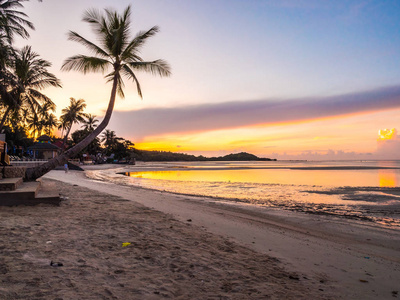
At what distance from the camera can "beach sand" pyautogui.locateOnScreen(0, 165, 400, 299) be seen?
9.04 ft

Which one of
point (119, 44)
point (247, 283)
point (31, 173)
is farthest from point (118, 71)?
point (247, 283)

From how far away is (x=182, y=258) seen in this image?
A: 3658 millimetres

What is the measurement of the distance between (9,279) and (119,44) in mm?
11741

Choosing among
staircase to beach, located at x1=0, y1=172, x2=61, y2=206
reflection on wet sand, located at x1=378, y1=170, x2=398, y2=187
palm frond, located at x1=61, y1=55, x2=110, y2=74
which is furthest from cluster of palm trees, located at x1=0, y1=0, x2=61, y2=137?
reflection on wet sand, located at x1=378, y1=170, x2=398, y2=187

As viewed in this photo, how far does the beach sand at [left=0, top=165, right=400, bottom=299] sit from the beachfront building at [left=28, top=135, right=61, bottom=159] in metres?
36.2

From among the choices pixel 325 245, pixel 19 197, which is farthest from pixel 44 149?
pixel 325 245

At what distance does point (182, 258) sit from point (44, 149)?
40.8 meters

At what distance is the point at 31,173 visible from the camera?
30.7 feet

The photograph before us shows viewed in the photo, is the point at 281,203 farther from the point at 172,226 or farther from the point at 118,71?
the point at 118,71

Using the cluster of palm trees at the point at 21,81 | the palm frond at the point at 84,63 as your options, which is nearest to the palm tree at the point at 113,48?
the palm frond at the point at 84,63

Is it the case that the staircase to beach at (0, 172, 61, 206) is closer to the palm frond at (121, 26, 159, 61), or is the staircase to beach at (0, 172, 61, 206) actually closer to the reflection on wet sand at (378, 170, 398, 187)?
the palm frond at (121, 26, 159, 61)

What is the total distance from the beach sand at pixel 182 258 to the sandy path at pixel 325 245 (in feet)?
0.07

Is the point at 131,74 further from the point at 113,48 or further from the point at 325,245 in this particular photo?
the point at 325,245

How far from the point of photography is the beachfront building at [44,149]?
123ft
